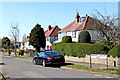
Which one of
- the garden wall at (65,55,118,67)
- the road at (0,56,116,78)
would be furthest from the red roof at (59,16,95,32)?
the road at (0,56,116,78)

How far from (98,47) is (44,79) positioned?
1022 centimetres

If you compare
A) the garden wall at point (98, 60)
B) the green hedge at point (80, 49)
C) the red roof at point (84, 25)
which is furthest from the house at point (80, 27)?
the garden wall at point (98, 60)

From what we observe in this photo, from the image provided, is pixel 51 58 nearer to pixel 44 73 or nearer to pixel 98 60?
pixel 44 73

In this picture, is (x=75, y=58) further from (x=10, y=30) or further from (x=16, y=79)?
(x=10, y=30)

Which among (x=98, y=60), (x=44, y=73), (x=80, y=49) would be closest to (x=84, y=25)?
(x=80, y=49)

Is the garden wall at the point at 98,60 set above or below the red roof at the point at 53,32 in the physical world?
below

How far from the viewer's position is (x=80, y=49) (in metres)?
21.8

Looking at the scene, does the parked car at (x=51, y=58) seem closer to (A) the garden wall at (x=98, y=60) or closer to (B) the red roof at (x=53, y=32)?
(A) the garden wall at (x=98, y=60)

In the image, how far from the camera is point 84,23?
39.1 meters

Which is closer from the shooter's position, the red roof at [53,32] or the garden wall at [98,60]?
the garden wall at [98,60]

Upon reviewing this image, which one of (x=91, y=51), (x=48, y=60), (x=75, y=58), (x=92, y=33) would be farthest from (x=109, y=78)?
(x=92, y=33)

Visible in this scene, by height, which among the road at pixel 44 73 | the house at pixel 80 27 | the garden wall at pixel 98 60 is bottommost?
the road at pixel 44 73

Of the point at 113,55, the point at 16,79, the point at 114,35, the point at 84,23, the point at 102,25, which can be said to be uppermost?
the point at 84,23

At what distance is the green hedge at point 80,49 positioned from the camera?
19278mm
